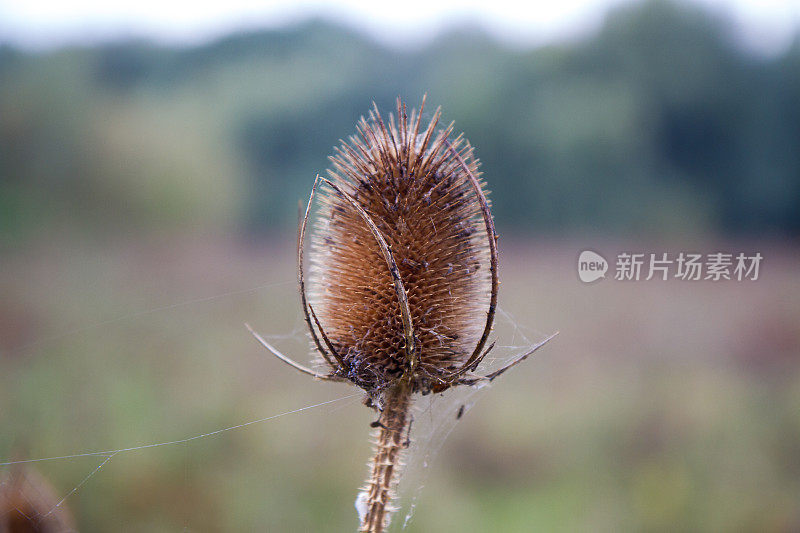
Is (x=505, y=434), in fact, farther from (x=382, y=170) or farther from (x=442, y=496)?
(x=382, y=170)

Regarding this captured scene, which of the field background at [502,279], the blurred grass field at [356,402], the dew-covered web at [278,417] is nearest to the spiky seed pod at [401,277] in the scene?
the dew-covered web at [278,417]

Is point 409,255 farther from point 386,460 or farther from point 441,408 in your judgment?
point 441,408

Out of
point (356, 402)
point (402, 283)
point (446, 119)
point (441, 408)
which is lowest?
point (356, 402)

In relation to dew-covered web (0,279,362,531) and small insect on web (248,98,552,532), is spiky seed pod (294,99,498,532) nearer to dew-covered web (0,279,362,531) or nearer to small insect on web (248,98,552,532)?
small insect on web (248,98,552,532)

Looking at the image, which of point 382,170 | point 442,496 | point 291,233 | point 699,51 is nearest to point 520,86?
point 699,51

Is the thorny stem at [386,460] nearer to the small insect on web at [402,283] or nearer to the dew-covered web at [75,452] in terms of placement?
the small insect on web at [402,283]

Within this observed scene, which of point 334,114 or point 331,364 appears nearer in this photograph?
point 331,364

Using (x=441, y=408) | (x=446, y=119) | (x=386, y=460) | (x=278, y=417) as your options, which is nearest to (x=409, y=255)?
(x=386, y=460)
